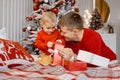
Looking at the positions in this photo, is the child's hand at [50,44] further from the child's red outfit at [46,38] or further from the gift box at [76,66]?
the gift box at [76,66]

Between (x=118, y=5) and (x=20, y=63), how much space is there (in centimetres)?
469

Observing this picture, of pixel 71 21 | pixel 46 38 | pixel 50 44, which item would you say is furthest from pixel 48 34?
pixel 71 21

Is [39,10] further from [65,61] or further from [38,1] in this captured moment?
[65,61]

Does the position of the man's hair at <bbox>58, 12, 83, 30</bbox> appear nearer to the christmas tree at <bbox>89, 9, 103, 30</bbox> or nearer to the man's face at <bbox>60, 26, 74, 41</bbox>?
the man's face at <bbox>60, 26, 74, 41</bbox>

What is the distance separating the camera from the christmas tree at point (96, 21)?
556 cm

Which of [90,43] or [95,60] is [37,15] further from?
[95,60]

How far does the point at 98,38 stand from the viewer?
232 centimetres

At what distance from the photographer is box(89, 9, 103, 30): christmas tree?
5.56 meters

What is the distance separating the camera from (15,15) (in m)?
4.21

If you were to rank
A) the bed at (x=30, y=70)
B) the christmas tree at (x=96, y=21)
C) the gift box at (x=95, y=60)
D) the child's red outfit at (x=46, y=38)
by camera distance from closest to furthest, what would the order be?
the bed at (x=30, y=70), the gift box at (x=95, y=60), the child's red outfit at (x=46, y=38), the christmas tree at (x=96, y=21)

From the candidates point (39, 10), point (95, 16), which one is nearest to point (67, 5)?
point (39, 10)

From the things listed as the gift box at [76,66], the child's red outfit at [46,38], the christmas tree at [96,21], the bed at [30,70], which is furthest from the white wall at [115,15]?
the gift box at [76,66]

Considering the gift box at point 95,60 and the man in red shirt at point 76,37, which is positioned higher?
the man in red shirt at point 76,37

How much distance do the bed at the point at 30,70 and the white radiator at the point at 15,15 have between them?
1895 mm
